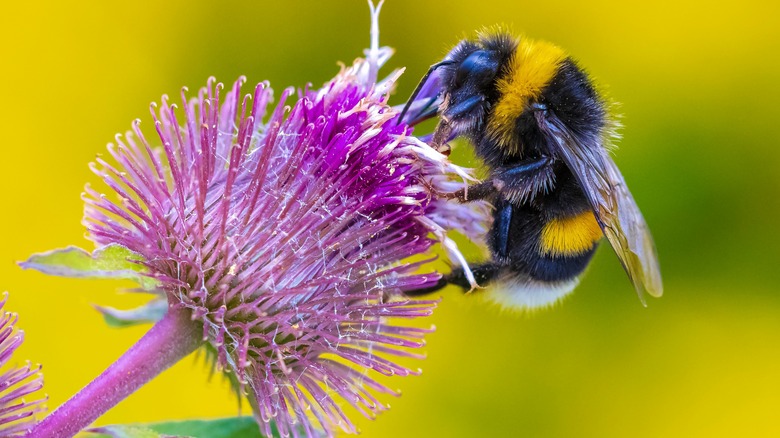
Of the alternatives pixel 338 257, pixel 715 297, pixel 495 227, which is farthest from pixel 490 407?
pixel 338 257

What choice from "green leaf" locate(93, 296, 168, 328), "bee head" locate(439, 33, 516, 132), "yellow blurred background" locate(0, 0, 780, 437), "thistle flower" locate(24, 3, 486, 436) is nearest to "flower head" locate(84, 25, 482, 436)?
"thistle flower" locate(24, 3, 486, 436)

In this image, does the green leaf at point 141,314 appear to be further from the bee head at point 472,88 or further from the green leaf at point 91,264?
the bee head at point 472,88

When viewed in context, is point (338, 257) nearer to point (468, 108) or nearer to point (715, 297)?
point (468, 108)

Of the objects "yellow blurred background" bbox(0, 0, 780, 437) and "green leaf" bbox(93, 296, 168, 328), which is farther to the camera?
"yellow blurred background" bbox(0, 0, 780, 437)

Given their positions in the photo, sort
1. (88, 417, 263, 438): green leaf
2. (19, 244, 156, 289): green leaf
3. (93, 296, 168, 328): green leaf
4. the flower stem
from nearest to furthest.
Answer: the flower stem, (19, 244, 156, 289): green leaf, (88, 417, 263, 438): green leaf, (93, 296, 168, 328): green leaf

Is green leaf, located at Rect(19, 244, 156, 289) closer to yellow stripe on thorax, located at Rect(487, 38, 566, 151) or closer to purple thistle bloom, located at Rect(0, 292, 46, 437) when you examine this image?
purple thistle bloom, located at Rect(0, 292, 46, 437)

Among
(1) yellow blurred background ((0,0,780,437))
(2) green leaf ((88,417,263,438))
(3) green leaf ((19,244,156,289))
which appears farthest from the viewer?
(1) yellow blurred background ((0,0,780,437))
